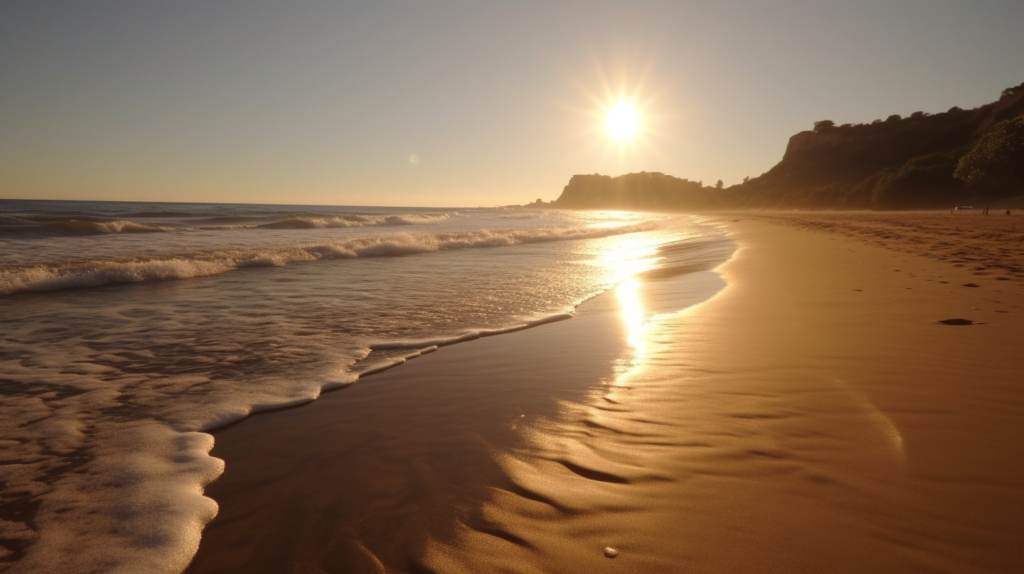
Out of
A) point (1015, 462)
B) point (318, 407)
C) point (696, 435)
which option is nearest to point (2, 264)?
point (318, 407)

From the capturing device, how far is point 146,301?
8586 mm

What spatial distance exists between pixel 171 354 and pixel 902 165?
96198 millimetres

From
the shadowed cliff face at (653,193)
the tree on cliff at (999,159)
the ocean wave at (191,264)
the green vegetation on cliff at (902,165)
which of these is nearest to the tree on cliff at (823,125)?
the green vegetation on cliff at (902,165)

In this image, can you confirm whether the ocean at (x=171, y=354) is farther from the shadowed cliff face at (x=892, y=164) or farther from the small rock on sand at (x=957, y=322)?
the shadowed cliff face at (x=892, y=164)

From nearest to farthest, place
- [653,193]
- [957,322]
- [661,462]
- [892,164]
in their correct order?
[661,462], [957,322], [892,164], [653,193]

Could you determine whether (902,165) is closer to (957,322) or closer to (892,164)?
(892,164)

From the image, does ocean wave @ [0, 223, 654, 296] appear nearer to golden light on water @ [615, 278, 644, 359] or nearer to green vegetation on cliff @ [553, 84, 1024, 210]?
golden light on water @ [615, 278, 644, 359]

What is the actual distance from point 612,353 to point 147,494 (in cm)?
369

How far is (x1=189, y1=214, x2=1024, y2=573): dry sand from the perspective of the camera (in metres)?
2.01

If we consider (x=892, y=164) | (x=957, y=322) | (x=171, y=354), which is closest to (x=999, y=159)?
(x=892, y=164)

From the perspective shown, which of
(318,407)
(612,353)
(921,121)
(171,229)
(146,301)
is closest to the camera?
(318,407)

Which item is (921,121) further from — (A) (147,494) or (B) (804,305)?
(A) (147,494)

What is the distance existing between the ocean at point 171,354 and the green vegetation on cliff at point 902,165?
4937 centimetres

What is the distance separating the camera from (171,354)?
538cm
